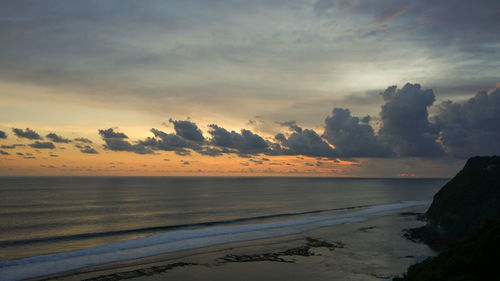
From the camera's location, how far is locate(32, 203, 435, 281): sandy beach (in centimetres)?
3303

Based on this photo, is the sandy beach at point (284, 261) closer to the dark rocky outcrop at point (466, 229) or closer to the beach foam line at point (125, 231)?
the dark rocky outcrop at point (466, 229)

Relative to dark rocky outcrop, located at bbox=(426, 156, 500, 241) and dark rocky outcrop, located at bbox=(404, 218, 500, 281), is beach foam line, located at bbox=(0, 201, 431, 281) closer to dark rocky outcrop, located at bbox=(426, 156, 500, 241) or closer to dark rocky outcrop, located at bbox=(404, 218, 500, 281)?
dark rocky outcrop, located at bbox=(426, 156, 500, 241)

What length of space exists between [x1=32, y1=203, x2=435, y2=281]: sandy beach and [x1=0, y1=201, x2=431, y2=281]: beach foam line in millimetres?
2352

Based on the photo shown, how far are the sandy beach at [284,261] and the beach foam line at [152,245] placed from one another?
7.72ft

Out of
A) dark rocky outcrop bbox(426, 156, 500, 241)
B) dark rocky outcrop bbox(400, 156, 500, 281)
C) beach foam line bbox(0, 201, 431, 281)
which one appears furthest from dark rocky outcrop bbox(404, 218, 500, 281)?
beach foam line bbox(0, 201, 431, 281)

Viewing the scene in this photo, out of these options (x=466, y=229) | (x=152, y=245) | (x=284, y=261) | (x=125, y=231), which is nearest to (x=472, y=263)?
(x=284, y=261)

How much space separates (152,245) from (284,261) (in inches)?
805

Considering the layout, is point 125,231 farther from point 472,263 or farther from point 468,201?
point 468,201

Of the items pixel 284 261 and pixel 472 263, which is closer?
pixel 472 263

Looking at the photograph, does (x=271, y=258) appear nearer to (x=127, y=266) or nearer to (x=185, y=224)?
(x=127, y=266)

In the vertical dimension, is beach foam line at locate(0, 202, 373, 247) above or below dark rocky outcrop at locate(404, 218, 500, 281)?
below

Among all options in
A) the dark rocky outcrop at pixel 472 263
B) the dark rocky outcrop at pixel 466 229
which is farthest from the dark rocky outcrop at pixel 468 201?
the dark rocky outcrop at pixel 472 263

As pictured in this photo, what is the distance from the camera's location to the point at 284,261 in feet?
127

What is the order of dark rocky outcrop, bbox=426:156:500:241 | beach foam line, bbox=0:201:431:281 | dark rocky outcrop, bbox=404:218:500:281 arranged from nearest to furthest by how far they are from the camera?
dark rocky outcrop, bbox=404:218:500:281, beach foam line, bbox=0:201:431:281, dark rocky outcrop, bbox=426:156:500:241
